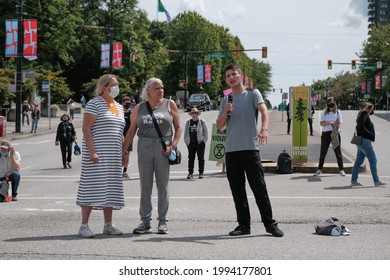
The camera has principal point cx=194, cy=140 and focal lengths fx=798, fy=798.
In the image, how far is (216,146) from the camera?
20.8 metres

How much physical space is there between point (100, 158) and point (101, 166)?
0.31 feet

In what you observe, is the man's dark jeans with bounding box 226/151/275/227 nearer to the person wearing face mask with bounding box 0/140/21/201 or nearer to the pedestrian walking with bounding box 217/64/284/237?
the pedestrian walking with bounding box 217/64/284/237

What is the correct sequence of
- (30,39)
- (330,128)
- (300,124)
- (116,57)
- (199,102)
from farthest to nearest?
(199,102) → (116,57) → (30,39) → (300,124) → (330,128)

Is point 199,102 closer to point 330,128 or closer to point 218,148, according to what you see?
point 218,148

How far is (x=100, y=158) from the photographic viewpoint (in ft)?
29.7

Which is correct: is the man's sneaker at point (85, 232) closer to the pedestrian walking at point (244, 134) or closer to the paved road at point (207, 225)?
the paved road at point (207, 225)

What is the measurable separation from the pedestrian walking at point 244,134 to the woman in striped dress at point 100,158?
1.25 m

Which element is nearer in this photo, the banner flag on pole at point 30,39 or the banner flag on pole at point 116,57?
the banner flag on pole at point 30,39

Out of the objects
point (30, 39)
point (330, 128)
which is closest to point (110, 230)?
point (330, 128)

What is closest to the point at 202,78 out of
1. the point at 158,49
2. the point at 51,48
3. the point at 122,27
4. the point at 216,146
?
the point at 158,49

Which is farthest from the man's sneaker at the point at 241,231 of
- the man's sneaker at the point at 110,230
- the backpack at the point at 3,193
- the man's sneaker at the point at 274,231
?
the backpack at the point at 3,193

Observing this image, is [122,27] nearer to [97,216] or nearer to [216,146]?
[216,146]

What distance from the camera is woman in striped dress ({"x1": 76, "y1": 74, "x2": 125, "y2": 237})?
29.7 feet

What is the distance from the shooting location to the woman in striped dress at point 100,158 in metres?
9.04
